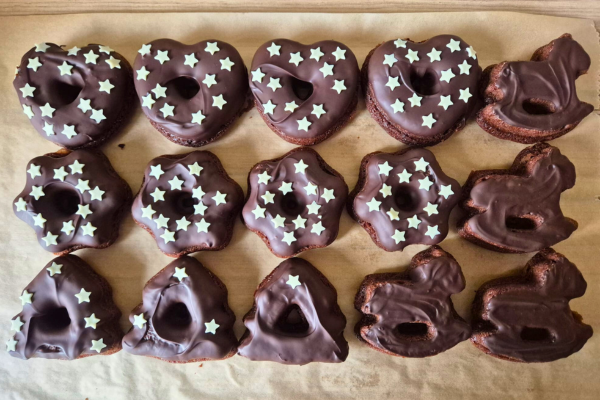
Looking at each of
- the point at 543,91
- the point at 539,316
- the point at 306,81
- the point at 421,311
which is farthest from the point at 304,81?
the point at 539,316

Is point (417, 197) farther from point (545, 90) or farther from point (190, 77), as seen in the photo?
point (190, 77)

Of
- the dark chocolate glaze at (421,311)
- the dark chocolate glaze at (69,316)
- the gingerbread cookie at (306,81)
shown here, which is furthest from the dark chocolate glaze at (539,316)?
the dark chocolate glaze at (69,316)

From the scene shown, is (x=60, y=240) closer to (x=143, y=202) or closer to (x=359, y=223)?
(x=143, y=202)

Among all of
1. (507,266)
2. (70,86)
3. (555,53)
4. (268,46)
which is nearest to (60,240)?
(70,86)

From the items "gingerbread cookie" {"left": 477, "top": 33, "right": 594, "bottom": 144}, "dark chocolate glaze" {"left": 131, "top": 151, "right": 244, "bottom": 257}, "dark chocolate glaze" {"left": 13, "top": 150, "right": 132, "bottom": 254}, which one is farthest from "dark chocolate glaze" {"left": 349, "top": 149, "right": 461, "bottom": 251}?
"dark chocolate glaze" {"left": 13, "top": 150, "right": 132, "bottom": 254}

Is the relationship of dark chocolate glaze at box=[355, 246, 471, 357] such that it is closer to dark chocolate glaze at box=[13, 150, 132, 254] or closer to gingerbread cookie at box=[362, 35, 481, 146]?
gingerbread cookie at box=[362, 35, 481, 146]

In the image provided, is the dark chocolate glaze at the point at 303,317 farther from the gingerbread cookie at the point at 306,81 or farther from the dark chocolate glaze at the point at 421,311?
the gingerbread cookie at the point at 306,81
